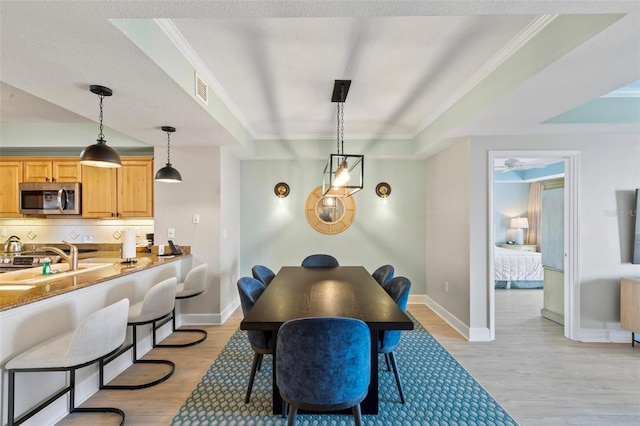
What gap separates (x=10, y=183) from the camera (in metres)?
4.20

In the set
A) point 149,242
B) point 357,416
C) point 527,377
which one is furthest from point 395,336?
point 149,242

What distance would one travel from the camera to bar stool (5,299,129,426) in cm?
167

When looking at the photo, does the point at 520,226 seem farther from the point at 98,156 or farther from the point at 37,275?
the point at 37,275

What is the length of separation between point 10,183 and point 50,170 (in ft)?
1.98

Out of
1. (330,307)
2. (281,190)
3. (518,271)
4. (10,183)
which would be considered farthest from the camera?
(518,271)

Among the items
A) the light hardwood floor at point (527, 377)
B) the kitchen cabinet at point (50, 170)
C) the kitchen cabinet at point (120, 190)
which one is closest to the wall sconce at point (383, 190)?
the light hardwood floor at point (527, 377)

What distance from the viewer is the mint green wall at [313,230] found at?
190 inches

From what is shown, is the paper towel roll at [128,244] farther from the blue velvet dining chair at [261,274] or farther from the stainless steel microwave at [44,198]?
the stainless steel microwave at [44,198]

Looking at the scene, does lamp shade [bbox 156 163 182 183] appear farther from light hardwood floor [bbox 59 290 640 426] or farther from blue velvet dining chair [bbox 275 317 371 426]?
blue velvet dining chair [bbox 275 317 371 426]

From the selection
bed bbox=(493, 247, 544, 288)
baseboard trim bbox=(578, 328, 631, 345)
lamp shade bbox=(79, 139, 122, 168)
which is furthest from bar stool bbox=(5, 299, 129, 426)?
bed bbox=(493, 247, 544, 288)

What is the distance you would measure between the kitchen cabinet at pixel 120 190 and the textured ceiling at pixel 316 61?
666 millimetres

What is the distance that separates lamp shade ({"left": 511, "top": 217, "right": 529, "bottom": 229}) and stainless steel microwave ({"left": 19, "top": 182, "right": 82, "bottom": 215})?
9441 millimetres

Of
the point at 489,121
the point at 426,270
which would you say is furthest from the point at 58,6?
the point at 426,270

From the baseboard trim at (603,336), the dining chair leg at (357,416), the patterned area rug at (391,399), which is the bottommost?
the patterned area rug at (391,399)
